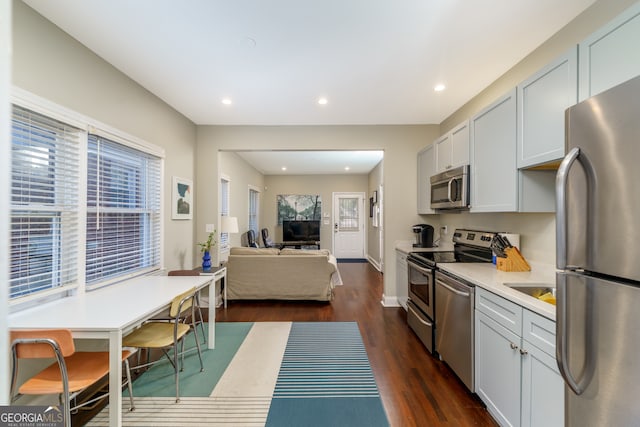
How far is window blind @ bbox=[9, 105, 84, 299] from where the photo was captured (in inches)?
65.9

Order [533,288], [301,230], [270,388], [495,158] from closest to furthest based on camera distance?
[533,288] < [270,388] < [495,158] < [301,230]

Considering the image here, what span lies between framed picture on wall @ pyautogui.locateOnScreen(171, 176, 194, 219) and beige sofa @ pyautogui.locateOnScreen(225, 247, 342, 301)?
90cm

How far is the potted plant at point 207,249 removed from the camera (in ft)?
11.1

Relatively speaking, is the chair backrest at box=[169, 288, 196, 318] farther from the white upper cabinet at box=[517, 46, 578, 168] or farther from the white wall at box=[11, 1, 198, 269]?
the white upper cabinet at box=[517, 46, 578, 168]

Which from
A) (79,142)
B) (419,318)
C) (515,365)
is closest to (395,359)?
(419,318)

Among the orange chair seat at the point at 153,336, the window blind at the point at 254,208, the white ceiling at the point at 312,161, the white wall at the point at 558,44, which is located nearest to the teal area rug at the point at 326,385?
the orange chair seat at the point at 153,336

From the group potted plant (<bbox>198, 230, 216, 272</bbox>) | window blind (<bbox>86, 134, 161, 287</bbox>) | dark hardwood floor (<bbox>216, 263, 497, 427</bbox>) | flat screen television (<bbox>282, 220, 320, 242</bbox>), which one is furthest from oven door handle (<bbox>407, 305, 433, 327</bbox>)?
flat screen television (<bbox>282, 220, 320, 242</bbox>)

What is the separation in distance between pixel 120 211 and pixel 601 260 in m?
3.29

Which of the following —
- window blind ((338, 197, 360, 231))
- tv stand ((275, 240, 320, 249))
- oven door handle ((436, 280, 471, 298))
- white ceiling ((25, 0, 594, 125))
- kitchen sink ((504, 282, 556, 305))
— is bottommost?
tv stand ((275, 240, 320, 249))

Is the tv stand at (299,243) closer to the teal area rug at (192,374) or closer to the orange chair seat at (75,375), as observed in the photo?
the teal area rug at (192,374)

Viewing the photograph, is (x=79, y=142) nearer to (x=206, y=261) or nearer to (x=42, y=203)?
(x=42, y=203)

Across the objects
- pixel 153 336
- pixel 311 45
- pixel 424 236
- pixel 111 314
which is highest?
pixel 311 45

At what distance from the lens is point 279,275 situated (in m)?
3.98

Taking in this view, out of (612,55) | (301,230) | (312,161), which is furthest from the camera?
(301,230)
